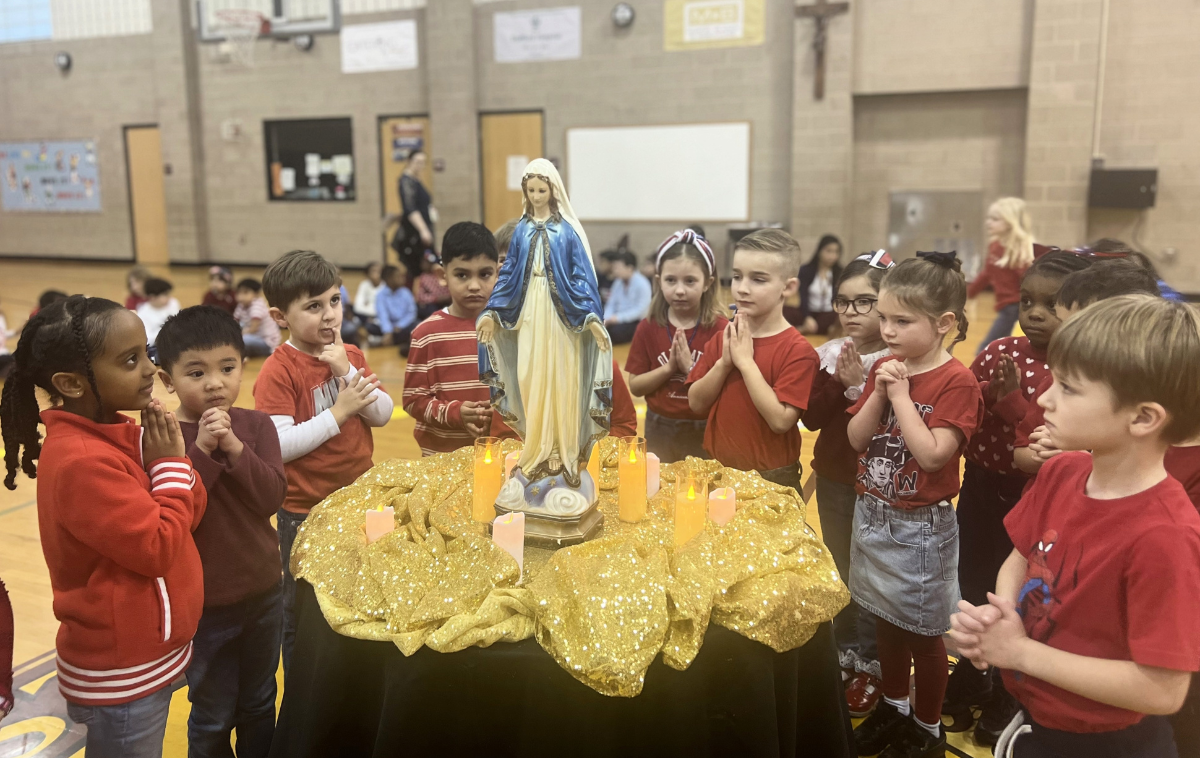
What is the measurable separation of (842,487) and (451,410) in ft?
4.38

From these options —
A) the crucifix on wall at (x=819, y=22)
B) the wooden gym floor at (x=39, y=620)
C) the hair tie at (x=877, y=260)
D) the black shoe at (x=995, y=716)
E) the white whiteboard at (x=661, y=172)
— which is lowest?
the wooden gym floor at (x=39, y=620)

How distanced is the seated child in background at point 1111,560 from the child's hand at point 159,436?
1.66 m

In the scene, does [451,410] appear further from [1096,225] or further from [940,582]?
[1096,225]

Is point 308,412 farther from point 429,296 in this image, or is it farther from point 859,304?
point 429,296

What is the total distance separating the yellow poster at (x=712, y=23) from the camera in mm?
11258

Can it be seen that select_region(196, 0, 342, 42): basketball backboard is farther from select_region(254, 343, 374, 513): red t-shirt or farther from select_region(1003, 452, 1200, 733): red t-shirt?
select_region(1003, 452, 1200, 733): red t-shirt

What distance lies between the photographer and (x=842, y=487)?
292cm

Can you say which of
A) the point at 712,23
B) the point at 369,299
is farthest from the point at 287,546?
the point at 712,23

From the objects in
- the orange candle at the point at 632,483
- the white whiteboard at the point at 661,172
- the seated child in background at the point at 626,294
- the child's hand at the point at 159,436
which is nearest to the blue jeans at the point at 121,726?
the child's hand at the point at 159,436

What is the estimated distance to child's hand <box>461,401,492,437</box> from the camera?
9.41 feet

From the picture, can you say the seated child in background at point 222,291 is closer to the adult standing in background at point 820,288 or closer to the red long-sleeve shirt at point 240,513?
the adult standing in background at point 820,288

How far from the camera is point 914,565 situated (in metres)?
2.35

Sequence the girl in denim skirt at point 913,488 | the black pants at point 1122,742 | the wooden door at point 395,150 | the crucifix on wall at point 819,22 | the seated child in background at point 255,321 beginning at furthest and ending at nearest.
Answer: the wooden door at point 395,150 → the crucifix on wall at point 819,22 → the seated child in background at point 255,321 → the girl in denim skirt at point 913,488 → the black pants at point 1122,742

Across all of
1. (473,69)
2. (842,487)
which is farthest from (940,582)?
(473,69)
